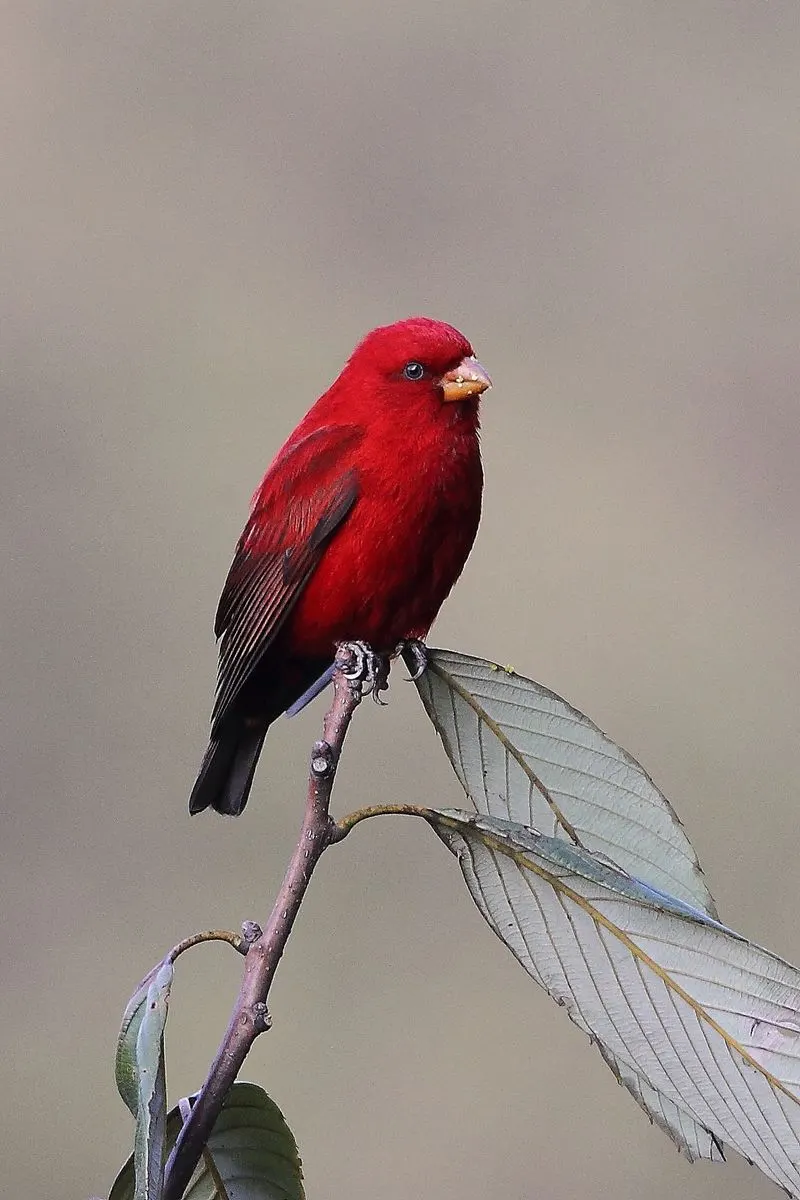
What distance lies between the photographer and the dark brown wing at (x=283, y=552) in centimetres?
139

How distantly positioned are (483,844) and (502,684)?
15 centimetres

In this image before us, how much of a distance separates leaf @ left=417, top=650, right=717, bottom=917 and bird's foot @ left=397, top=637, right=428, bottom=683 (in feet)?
0.08

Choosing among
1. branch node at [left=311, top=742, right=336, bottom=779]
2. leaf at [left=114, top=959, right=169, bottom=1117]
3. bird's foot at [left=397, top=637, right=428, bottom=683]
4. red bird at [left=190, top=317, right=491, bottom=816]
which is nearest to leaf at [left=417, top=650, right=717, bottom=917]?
bird's foot at [left=397, top=637, right=428, bottom=683]

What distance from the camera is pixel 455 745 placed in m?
0.97

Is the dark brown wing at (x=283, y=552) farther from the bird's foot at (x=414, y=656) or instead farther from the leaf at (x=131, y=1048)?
the leaf at (x=131, y=1048)

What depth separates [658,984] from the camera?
788mm

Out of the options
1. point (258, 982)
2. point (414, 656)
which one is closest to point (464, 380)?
point (414, 656)

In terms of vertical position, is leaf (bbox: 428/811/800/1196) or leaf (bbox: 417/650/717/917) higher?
leaf (bbox: 417/650/717/917)

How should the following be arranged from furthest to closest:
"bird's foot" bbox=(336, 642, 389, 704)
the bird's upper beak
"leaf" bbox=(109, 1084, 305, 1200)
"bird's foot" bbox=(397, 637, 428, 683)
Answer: the bird's upper beak
"bird's foot" bbox=(336, 642, 389, 704)
"bird's foot" bbox=(397, 637, 428, 683)
"leaf" bbox=(109, 1084, 305, 1200)

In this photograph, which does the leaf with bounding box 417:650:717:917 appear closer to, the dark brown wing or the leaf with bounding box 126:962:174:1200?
the leaf with bounding box 126:962:174:1200

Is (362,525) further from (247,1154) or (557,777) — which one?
(247,1154)

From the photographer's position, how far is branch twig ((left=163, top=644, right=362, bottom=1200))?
2.48ft

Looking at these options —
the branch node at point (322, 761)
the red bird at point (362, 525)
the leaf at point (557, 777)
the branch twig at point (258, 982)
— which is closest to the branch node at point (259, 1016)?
the branch twig at point (258, 982)

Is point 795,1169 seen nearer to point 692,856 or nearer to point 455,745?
point 692,856
